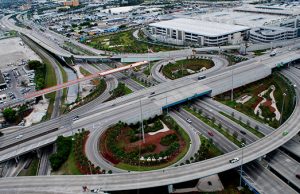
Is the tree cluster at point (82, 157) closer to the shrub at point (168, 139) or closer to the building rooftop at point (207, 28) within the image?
the shrub at point (168, 139)

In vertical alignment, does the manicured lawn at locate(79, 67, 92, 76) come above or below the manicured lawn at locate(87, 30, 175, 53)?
below

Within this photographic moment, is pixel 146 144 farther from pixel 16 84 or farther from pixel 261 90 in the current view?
pixel 16 84

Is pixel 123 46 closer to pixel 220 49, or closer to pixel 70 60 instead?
pixel 70 60

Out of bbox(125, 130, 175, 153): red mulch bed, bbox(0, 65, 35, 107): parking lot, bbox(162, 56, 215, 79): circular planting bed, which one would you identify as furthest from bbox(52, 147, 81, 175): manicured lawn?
bbox(162, 56, 215, 79): circular planting bed

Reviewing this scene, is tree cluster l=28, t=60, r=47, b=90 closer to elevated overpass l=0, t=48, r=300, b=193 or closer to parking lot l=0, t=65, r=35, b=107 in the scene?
parking lot l=0, t=65, r=35, b=107

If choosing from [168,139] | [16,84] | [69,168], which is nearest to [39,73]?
[16,84]

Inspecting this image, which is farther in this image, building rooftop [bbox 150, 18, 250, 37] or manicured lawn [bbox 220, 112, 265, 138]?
building rooftop [bbox 150, 18, 250, 37]
